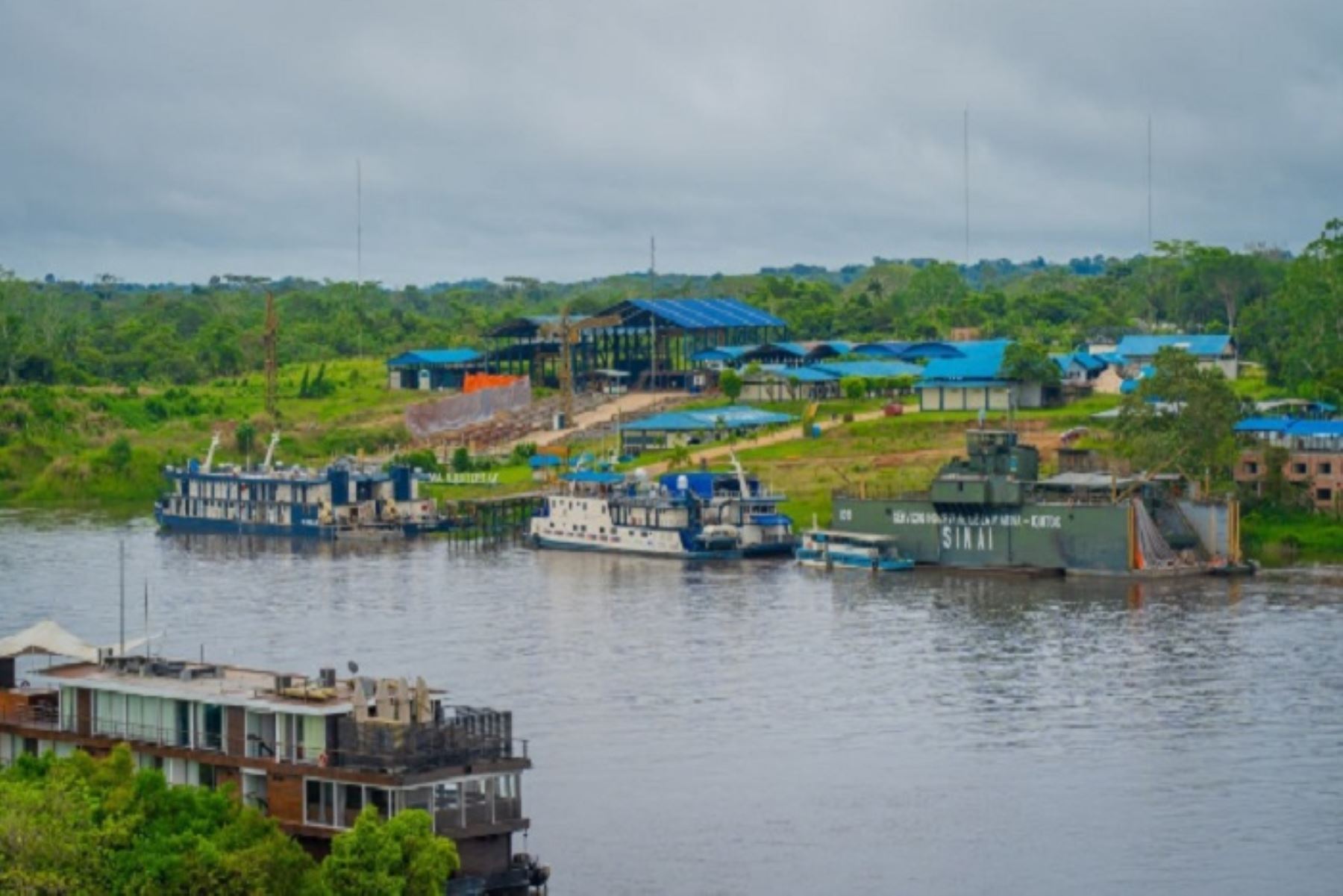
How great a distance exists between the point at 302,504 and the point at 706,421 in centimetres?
2091

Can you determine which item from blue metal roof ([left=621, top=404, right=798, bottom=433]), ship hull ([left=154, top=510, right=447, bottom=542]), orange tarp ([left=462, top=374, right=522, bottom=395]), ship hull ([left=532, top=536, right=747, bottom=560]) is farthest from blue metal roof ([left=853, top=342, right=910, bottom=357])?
ship hull ([left=532, top=536, right=747, bottom=560])

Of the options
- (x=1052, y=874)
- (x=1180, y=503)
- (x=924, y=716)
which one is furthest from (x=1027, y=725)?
(x=1180, y=503)

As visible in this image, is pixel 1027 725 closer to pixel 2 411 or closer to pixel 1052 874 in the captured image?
pixel 1052 874

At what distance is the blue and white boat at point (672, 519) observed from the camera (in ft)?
358

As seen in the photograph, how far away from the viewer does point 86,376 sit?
536 feet

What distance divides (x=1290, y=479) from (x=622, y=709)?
47522mm

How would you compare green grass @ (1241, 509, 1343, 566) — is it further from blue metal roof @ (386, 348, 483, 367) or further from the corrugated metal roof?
blue metal roof @ (386, 348, 483, 367)

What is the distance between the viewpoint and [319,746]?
45.8 meters

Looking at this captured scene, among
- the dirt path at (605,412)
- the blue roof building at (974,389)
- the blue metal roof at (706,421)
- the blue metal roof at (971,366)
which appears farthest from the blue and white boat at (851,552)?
the dirt path at (605,412)

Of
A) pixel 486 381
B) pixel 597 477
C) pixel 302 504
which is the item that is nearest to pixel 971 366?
pixel 597 477

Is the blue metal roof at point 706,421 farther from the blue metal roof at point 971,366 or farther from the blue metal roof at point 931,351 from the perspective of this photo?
the blue metal roof at point 931,351

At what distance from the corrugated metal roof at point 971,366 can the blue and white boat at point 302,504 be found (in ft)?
84.9

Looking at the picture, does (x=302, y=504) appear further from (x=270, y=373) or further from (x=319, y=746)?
(x=319, y=746)

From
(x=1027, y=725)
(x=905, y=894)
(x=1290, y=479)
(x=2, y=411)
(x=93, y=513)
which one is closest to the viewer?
(x=905, y=894)
